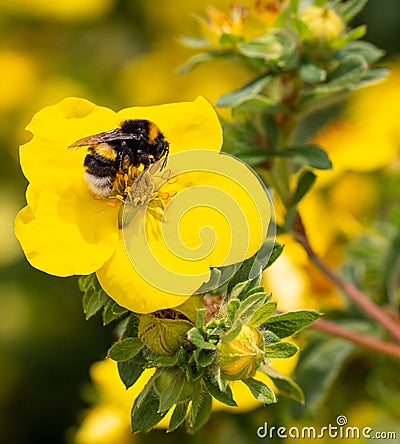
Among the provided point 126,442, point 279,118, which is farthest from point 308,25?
point 126,442

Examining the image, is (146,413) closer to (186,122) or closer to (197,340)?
(197,340)

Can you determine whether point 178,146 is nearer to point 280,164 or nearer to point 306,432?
point 280,164

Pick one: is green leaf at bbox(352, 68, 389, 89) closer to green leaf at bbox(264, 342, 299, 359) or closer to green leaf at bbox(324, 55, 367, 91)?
green leaf at bbox(324, 55, 367, 91)

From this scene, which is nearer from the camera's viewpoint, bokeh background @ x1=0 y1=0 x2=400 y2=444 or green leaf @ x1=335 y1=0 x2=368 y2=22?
green leaf @ x1=335 y1=0 x2=368 y2=22

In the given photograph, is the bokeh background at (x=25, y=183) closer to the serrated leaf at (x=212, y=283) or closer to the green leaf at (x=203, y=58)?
the green leaf at (x=203, y=58)

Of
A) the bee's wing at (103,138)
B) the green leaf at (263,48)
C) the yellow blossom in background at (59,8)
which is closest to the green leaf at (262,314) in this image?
the bee's wing at (103,138)

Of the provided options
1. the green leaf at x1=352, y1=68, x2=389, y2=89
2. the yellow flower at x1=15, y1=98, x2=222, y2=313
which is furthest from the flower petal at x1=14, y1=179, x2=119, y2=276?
the green leaf at x1=352, y1=68, x2=389, y2=89

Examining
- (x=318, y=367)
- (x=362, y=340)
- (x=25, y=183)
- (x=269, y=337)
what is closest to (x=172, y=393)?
(x=269, y=337)
